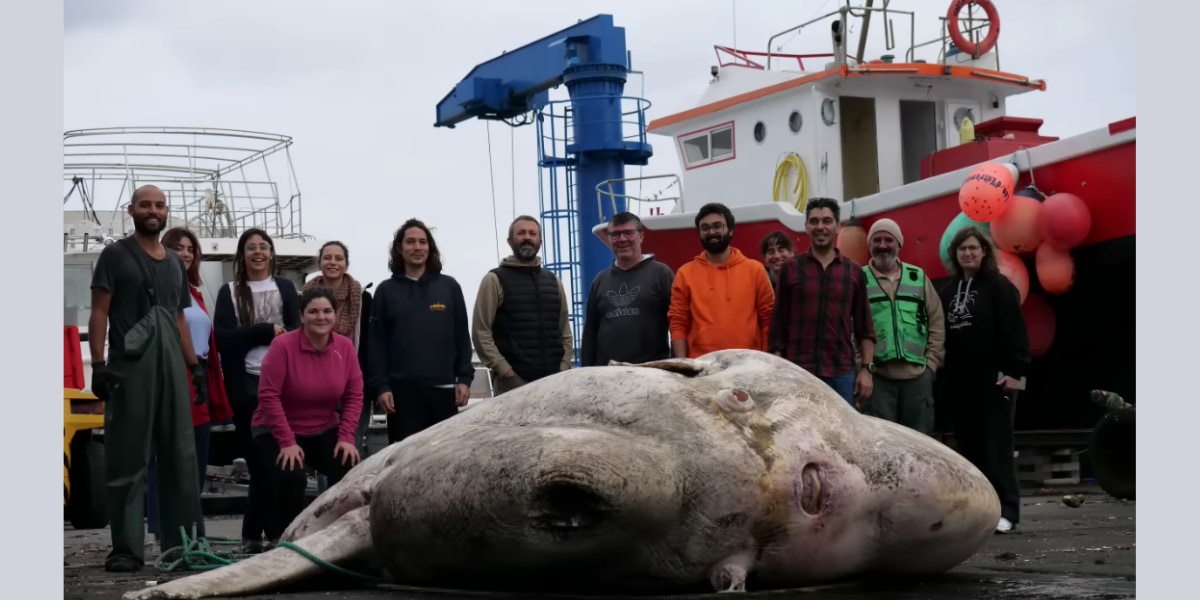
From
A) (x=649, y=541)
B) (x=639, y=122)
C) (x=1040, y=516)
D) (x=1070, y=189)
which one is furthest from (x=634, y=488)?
(x=639, y=122)

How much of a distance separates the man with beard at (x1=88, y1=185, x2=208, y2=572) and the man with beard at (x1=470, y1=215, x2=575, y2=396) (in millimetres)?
1984

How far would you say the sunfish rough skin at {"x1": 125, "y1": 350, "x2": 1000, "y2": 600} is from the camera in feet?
15.7

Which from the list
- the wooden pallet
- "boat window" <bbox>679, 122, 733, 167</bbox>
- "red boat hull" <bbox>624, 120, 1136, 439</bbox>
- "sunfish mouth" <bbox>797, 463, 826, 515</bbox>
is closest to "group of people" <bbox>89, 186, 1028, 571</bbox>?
"sunfish mouth" <bbox>797, 463, 826, 515</bbox>

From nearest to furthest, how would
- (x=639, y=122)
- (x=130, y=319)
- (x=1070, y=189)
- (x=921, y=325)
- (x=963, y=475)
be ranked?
1. (x=963, y=475)
2. (x=130, y=319)
3. (x=921, y=325)
4. (x=1070, y=189)
5. (x=639, y=122)

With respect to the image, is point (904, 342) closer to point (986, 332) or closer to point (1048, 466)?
point (986, 332)

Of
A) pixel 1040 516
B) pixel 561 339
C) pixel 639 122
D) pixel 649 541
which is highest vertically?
pixel 639 122

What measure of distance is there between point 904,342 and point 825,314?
657mm

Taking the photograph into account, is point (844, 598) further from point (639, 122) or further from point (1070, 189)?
point (639, 122)

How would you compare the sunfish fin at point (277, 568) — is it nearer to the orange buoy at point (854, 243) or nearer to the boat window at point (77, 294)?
the orange buoy at point (854, 243)

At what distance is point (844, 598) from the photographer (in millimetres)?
5031

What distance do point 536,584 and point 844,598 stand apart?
110cm

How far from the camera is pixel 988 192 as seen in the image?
11914 mm

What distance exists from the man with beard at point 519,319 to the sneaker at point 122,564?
2476 mm

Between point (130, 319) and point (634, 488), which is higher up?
point (130, 319)
